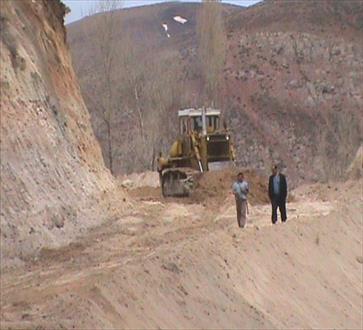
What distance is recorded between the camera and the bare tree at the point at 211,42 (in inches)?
2019

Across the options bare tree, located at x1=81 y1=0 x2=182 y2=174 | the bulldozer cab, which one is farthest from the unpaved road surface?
bare tree, located at x1=81 y1=0 x2=182 y2=174

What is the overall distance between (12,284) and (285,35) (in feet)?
192

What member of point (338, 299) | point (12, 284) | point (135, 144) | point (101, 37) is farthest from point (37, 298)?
point (135, 144)

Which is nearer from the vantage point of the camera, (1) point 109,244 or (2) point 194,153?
(1) point 109,244

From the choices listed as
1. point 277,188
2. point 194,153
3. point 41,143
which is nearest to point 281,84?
point 194,153

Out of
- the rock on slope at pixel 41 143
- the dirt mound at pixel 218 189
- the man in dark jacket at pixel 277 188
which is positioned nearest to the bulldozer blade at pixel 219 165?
the dirt mound at pixel 218 189

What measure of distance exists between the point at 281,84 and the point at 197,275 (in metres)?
51.7

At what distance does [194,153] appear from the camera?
27.9 m

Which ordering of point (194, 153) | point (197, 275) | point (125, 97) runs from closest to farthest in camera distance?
point (197, 275) < point (194, 153) < point (125, 97)

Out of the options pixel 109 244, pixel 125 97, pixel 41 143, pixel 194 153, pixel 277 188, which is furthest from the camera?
pixel 125 97

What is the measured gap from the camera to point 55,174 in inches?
700

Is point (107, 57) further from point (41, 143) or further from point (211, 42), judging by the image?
point (41, 143)

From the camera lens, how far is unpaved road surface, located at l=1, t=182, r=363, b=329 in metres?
12.3

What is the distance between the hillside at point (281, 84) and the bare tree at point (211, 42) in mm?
2025
